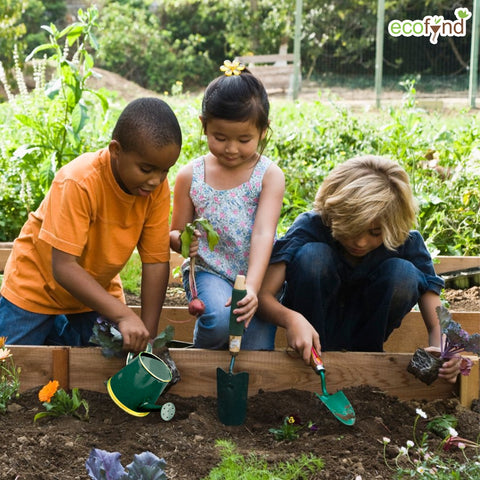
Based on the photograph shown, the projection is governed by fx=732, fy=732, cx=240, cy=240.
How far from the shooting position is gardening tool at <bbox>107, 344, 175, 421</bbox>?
220cm

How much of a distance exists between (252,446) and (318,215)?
981mm

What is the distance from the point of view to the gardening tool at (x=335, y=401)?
221cm

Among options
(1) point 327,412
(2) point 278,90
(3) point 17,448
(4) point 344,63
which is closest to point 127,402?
(3) point 17,448

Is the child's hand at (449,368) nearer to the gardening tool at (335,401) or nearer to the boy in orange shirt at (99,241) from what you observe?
the gardening tool at (335,401)

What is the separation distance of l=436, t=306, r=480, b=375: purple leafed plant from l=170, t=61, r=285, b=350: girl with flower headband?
622 mm

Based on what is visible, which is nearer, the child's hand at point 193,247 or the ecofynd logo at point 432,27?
the child's hand at point 193,247

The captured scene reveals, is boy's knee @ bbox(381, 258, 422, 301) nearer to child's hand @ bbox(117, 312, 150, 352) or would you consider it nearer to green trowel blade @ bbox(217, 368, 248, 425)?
green trowel blade @ bbox(217, 368, 248, 425)

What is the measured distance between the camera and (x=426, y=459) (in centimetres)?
182

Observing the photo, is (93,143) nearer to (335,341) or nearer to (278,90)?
(335,341)

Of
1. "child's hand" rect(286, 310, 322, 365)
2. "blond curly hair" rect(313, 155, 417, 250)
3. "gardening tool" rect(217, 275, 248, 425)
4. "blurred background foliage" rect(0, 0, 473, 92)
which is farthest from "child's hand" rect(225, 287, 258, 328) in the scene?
"blurred background foliage" rect(0, 0, 473, 92)

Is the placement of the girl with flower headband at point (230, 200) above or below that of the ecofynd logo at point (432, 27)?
below

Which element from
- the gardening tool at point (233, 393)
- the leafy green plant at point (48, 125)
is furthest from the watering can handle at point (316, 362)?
the leafy green plant at point (48, 125)

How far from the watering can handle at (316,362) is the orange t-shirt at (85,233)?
0.65 metres

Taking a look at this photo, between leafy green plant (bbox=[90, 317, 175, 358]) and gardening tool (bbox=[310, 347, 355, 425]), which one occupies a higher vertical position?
leafy green plant (bbox=[90, 317, 175, 358])
